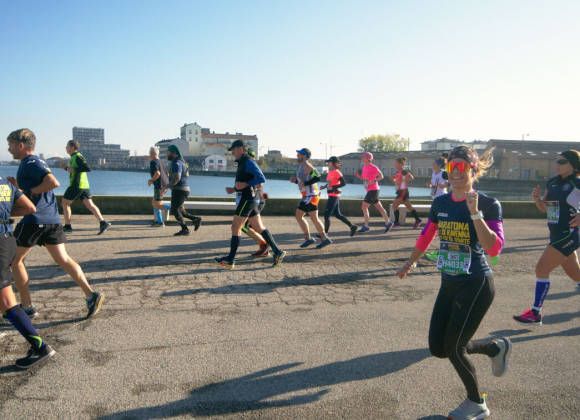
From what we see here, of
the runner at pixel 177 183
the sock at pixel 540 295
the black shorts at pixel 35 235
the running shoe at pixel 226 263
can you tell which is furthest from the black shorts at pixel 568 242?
the runner at pixel 177 183

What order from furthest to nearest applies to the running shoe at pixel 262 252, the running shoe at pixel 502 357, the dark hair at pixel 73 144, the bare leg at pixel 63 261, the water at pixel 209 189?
the water at pixel 209 189, the dark hair at pixel 73 144, the running shoe at pixel 262 252, the bare leg at pixel 63 261, the running shoe at pixel 502 357

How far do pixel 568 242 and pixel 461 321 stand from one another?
2684 mm

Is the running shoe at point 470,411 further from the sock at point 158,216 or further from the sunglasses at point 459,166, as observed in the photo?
the sock at point 158,216

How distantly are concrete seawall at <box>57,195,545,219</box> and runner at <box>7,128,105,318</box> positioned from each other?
922cm

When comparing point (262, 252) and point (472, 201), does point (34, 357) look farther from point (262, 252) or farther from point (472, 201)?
point (262, 252)

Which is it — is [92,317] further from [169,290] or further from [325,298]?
[325,298]

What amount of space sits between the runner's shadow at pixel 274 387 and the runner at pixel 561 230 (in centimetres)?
175

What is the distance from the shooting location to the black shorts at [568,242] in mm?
4414

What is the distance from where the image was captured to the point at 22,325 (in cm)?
315

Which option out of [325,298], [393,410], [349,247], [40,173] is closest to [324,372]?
[393,410]

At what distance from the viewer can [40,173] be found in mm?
4043

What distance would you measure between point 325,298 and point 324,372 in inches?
73.8

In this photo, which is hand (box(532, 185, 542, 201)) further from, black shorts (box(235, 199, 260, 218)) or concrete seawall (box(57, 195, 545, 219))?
concrete seawall (box(57, 195, 545, 219))

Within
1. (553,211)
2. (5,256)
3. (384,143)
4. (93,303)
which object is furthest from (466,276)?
(384,143)
